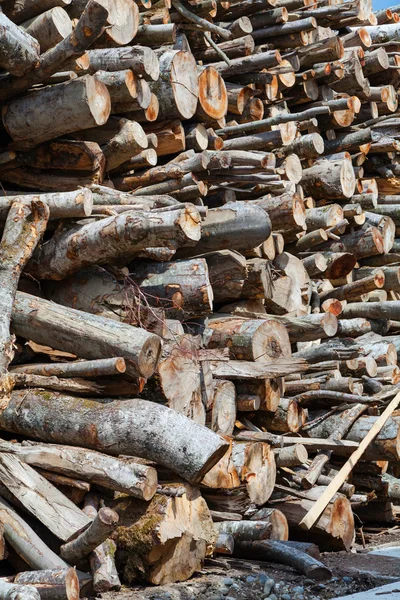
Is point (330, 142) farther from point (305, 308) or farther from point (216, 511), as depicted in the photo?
point (216, 511)

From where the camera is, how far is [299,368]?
733 centimetres

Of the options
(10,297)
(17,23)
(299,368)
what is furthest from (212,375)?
(17,23)

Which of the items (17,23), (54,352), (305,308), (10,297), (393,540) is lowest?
(393,540)

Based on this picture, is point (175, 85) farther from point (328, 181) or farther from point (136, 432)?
point (136, 432)

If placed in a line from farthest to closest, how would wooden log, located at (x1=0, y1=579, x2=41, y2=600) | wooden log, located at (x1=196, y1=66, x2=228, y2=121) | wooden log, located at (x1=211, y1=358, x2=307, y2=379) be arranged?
wooden log, located at (x1=196, y1=66, x2=228, y2=121), wooden log, located at (x1=211, y1=358, x2=307, y2=379), wooden log, located at (x1=0, y1=579, x2=41, y2=600)

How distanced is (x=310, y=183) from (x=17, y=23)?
426cm

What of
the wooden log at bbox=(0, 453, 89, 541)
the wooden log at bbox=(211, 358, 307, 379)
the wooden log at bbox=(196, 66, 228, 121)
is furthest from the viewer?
the wooden log at bbox=(196, 66, 228, 121)

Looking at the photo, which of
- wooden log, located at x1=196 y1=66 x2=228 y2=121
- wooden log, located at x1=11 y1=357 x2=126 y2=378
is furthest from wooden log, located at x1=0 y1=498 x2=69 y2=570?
wooden log, located at x1=196 y1=66 x2=228 y2=121

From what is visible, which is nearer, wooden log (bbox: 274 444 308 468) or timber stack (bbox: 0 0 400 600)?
timber stack (bbox: 0 0 400 600)

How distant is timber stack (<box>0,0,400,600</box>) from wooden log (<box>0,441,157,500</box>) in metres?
0.01

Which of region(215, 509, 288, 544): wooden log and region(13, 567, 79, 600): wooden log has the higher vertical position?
region(13, 567, 79, 600): wooden log

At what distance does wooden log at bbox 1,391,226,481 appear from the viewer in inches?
221

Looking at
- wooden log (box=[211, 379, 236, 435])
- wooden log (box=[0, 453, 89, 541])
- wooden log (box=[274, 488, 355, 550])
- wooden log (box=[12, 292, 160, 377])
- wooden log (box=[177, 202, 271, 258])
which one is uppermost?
wooden log (box=[12, 292, 160, 377])

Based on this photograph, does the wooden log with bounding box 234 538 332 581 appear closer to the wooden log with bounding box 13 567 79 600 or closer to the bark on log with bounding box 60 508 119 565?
the bark on log with bounding box 60 508 119 565
